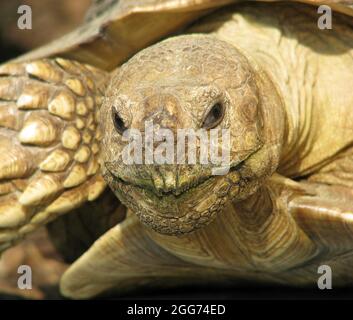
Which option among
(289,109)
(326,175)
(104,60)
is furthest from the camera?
(104,60)

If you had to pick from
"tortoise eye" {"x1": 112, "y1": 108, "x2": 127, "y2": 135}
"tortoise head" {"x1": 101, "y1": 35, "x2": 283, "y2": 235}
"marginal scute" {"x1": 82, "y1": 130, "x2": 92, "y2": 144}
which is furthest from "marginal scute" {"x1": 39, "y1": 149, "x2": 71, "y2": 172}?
"tortoise eye" {"x1": 112, "y1": 108, "x2": 127, "y2": 135}

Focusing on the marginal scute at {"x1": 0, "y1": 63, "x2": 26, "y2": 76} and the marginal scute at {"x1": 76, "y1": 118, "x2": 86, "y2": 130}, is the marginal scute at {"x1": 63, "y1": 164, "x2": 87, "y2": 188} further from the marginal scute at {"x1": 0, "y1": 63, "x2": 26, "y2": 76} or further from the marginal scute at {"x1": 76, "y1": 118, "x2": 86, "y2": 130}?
the marginal scute at {"x1": 0, "y1": 63, "x2": 26, "y2": 76}

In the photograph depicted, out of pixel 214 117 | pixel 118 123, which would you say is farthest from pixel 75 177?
pixel 214 117

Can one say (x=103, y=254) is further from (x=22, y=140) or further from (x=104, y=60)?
(x=104, y=60)

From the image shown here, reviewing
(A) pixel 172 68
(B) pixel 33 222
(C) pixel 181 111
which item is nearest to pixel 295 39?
(A) pixel 172 68

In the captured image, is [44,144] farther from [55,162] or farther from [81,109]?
[81,109]
